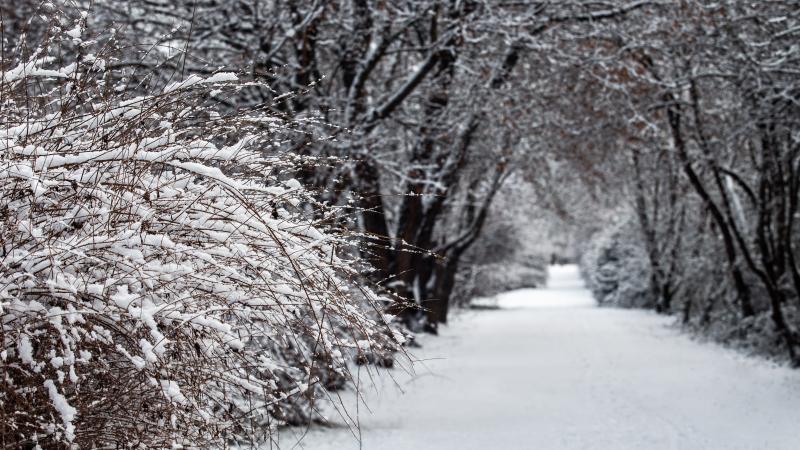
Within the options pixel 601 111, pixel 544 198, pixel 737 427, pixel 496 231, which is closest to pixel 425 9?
pixel 601 111

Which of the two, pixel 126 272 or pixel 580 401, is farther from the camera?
pixel 580 401

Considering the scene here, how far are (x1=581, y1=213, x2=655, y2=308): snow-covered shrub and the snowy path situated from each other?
13.0 meters

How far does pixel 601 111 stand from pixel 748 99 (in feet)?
6.85

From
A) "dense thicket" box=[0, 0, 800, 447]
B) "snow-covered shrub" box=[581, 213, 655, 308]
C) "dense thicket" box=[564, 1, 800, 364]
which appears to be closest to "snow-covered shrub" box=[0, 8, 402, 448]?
"dense thicket" box=[0, 0, 800, 447]

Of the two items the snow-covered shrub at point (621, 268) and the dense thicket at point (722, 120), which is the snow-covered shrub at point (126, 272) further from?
the snow-covered shrub at point (621, 268)

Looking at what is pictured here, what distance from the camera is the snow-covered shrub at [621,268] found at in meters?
28.2

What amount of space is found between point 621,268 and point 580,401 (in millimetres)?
24214

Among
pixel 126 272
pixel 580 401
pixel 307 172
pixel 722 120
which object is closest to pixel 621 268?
pixel 722 120

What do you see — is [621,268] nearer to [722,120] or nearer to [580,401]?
[722,120]

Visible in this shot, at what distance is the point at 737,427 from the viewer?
7332 millimetres

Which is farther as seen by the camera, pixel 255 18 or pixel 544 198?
pixel 544 198

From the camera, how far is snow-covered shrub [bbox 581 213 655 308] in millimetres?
28234

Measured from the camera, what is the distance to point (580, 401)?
8.59 metres

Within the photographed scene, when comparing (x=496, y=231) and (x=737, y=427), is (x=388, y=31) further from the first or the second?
(x=496, y=231)
